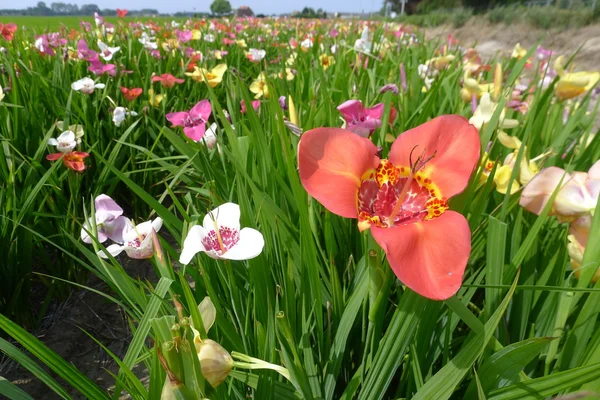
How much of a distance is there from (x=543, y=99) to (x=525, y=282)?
1.53 ft

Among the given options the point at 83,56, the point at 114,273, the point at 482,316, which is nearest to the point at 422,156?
the point at 482,316

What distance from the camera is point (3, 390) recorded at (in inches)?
16.1

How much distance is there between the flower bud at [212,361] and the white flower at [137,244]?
0.24 m

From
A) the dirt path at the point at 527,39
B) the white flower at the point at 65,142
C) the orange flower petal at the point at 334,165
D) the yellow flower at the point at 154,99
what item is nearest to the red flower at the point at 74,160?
the white flower at the point at 65,142

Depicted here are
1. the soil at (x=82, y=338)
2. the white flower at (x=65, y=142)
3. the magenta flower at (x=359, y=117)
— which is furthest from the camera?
the white flower at (x=65, y=142)

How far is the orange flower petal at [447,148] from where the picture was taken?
441mm

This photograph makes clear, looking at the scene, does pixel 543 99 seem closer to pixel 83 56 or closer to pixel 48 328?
pixel 48 328

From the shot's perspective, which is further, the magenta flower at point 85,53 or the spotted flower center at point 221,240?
the magenta flower at point 85,53

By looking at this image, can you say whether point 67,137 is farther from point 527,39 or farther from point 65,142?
point 527,39

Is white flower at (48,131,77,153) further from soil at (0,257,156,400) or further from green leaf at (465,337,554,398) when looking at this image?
green leaf at (465,337,554,398)

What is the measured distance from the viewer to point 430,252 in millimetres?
385

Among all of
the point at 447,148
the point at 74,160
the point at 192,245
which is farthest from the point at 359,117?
the point at 74,160

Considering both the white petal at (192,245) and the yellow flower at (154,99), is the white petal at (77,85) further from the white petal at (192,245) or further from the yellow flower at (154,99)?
the white petal at (192,245)

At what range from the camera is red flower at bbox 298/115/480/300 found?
1.22 ft
